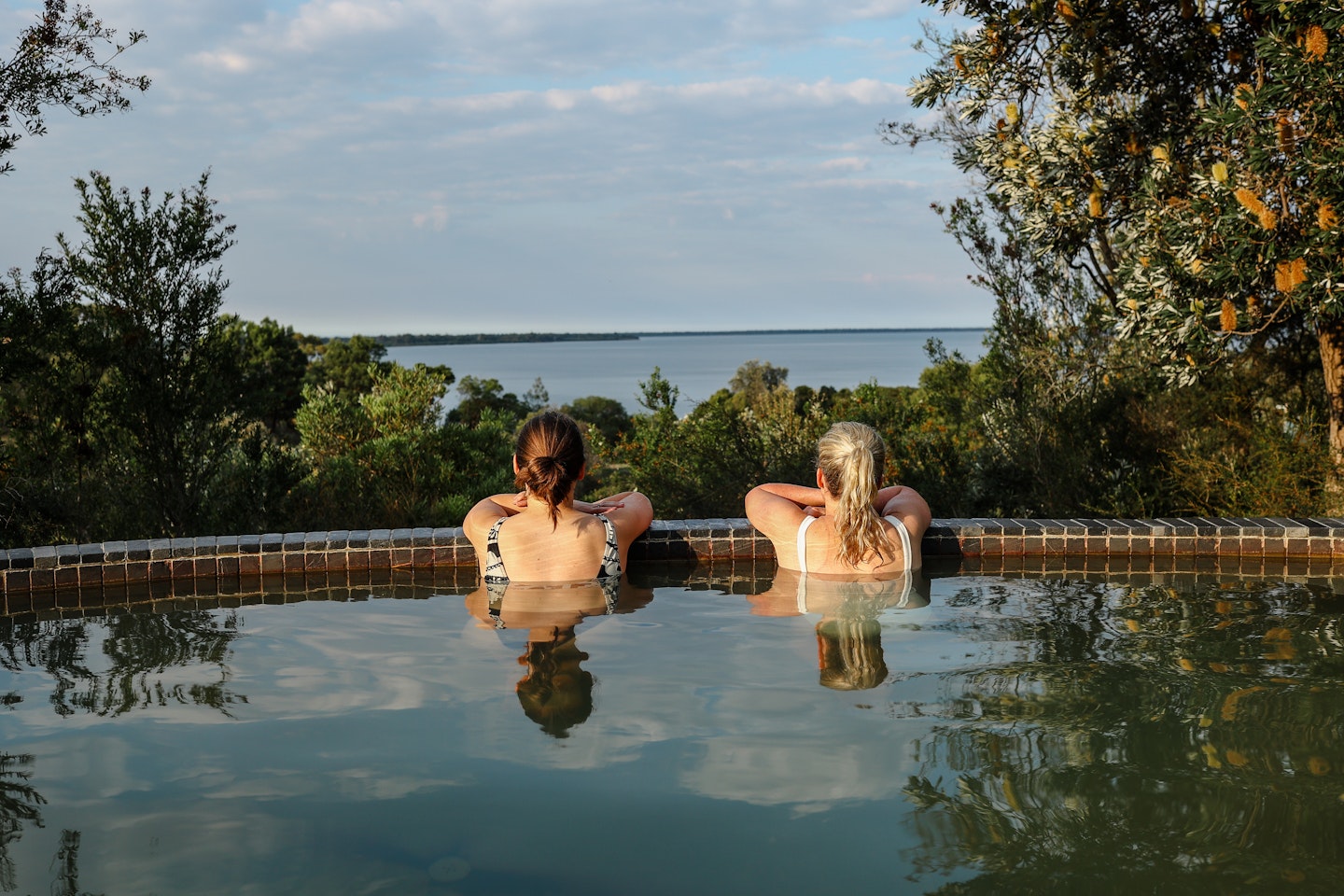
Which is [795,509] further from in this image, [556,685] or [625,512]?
[556,685]

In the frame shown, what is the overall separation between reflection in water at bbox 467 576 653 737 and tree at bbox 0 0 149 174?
14.3 feet

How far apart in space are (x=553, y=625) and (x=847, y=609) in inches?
56.7

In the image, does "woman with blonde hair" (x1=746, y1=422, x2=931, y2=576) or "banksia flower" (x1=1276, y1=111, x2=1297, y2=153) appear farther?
"banksia flower" (x1=1276, y1=111, x2=1297, y2=153)

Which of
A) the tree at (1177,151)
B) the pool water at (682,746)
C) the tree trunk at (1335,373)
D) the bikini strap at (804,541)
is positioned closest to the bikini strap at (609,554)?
the pool water at (682,746)

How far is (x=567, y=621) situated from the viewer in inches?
203

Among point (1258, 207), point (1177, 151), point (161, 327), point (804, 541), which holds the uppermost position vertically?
point (1177, 151)

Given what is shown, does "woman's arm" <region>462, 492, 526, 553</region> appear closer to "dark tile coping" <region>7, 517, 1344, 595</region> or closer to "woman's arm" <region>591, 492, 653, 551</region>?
"woman's arm" <region>591, 492, 653, 551</region>

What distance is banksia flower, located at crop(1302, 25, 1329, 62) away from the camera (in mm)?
6004

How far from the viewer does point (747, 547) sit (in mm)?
6543

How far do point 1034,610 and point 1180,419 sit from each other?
4.97 metres

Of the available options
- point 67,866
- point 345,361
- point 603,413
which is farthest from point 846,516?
point 345,361

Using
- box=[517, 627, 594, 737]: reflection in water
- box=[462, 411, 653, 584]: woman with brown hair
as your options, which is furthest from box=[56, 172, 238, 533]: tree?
box=[517, 627, 594, 737]: reflection in water

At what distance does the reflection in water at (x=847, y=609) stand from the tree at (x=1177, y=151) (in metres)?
2.71

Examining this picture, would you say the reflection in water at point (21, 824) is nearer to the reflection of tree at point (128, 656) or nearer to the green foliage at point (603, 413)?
the reflection of tree at point (128, 656)
